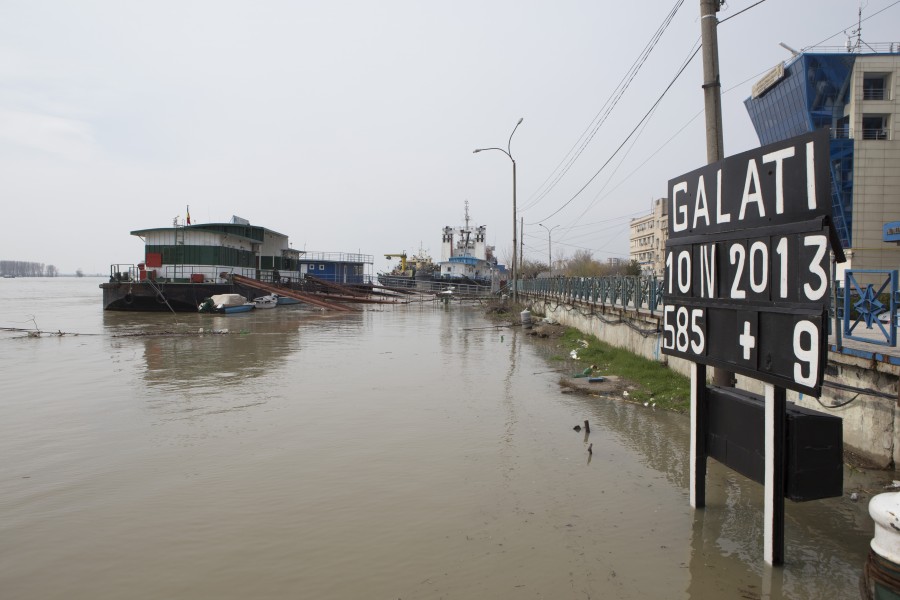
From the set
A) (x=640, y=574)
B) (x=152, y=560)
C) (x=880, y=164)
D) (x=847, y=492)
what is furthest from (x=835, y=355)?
(x=880, y=164)

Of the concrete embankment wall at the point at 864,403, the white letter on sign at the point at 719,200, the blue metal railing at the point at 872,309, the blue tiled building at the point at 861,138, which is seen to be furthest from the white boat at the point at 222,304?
the blue tiled building at the point at 861,138

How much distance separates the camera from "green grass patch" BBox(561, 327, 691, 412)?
9.62 metres

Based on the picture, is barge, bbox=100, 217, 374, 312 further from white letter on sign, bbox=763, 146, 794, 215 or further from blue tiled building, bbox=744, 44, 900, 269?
blue tiled building, bbox=744, 44, 900, 269

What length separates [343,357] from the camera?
1630 cm

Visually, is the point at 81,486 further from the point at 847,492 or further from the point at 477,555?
the point at 847,492

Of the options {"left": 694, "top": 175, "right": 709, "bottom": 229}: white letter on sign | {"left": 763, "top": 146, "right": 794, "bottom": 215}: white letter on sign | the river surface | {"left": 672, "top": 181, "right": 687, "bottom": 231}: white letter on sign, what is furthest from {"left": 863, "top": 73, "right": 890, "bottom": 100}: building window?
{"left": 763, "top": 146, "right": 794, "bottom": 215}: white letter on sign

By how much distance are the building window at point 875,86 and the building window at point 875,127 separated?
1475 millimetres

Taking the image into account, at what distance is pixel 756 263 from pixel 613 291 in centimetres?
1289

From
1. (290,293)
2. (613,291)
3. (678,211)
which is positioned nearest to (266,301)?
(290,293)

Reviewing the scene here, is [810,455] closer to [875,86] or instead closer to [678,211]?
[678,211]

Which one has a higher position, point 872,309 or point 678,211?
point 678,211

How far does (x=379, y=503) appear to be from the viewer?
5.47 metres

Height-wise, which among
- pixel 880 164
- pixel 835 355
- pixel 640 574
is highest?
pixel 880 164

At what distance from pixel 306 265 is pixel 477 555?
2327 inches
